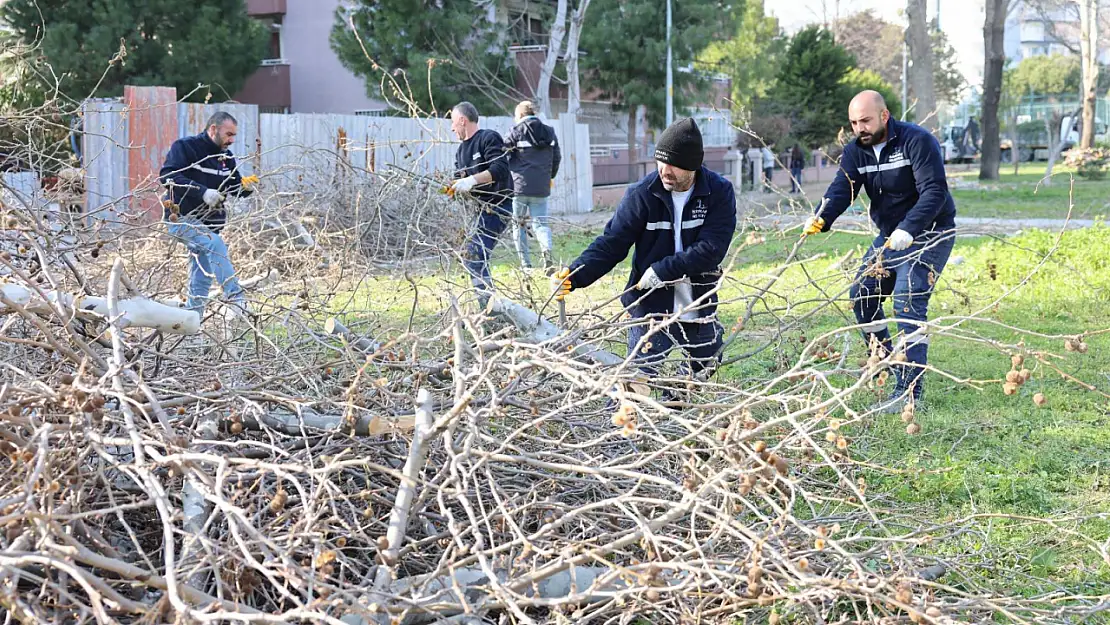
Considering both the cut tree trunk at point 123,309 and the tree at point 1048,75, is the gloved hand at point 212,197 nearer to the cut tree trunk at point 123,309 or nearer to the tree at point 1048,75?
the cut tree trunk at point 123,309

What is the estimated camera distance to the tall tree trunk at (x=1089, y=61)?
115 feet

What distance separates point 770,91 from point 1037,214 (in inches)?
555

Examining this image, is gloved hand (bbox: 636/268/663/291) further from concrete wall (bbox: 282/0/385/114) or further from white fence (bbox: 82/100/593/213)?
concrete wall (bbox: 282/0/385/114)

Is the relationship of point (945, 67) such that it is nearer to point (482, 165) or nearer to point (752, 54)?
point (752, 54)

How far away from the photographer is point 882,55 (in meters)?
66.4

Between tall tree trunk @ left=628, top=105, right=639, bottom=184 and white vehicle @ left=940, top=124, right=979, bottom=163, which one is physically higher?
white vehicle @ left=940, top=124, right=979, bottom=163

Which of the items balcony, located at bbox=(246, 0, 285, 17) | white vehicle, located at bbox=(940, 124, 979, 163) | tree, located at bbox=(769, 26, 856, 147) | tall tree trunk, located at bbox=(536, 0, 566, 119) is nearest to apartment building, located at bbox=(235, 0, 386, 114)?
balcony, located at bbox=(246, 0, 285, 17)

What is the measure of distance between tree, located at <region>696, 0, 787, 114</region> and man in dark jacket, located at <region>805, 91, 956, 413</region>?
3238 centimetres

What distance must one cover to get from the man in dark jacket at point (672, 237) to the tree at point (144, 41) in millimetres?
15465

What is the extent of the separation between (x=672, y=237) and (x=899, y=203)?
5.22 ft

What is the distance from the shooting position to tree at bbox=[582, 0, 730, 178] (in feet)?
83.1

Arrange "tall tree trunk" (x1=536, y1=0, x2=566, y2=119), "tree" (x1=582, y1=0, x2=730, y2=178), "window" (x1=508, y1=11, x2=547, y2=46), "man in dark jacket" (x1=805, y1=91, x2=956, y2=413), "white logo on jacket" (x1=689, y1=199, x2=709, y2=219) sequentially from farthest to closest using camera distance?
"window" (x1=508, y1=11, x2=547, y2=46), "tree" (x1=582, y1=0, x2=730, y2=178), "tall tree trunk" (x1=536, y1=0, x2=566, y2=119), "man in dark jacket" (x1=805, y1=91, x2=956, y2=413), "white logo on jacket" (x1=689, y1=199, x2=709, y2=219)

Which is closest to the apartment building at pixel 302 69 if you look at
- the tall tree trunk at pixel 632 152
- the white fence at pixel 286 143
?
the tall tree trunk at pixel 632 152

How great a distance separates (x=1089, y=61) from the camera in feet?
122
